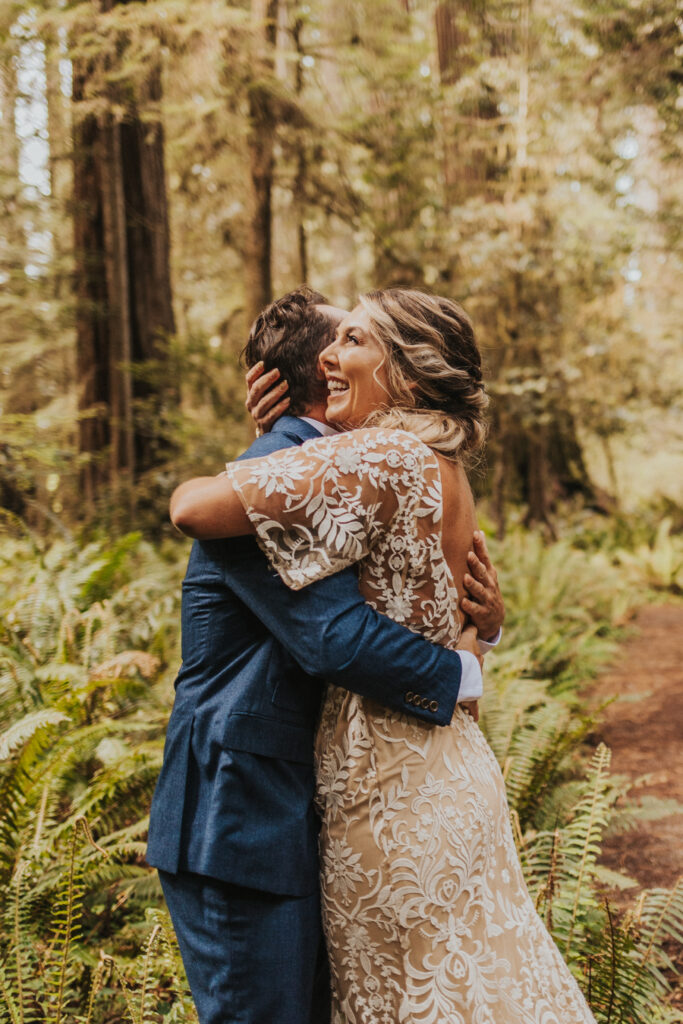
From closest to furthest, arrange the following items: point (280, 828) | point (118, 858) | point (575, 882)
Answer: point (280, 828) < point (575, 882) < point (118, 858)

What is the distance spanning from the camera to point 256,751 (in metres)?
1.68

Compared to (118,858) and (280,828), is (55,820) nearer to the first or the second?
(118,858)

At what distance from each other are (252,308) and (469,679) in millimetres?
5767

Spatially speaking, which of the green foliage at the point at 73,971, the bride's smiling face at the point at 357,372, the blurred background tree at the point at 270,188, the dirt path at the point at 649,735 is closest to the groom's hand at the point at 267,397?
the bride's smiling face at the point at 357,372

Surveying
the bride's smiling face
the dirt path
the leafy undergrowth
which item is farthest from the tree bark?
the bride's smiling face

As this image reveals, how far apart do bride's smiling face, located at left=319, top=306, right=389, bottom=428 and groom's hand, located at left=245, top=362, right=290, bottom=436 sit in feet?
0.64

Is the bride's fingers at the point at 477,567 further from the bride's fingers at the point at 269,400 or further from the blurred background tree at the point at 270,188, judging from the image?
the blurred background tree at the point at 270,188

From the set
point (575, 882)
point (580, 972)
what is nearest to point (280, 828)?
point (580, 972)

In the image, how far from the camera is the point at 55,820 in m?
3.72

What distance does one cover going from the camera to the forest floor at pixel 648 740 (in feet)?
12.5

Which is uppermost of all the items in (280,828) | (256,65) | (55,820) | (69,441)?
(256,65)

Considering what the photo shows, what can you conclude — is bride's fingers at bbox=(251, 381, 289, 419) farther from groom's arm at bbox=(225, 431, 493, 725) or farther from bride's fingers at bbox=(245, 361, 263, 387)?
groom's arm at bbox=(225, 431, 493, 725)

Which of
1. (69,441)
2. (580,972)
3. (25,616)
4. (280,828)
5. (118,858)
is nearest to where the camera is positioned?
(280,828)

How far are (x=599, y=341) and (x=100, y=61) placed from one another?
289 inches
